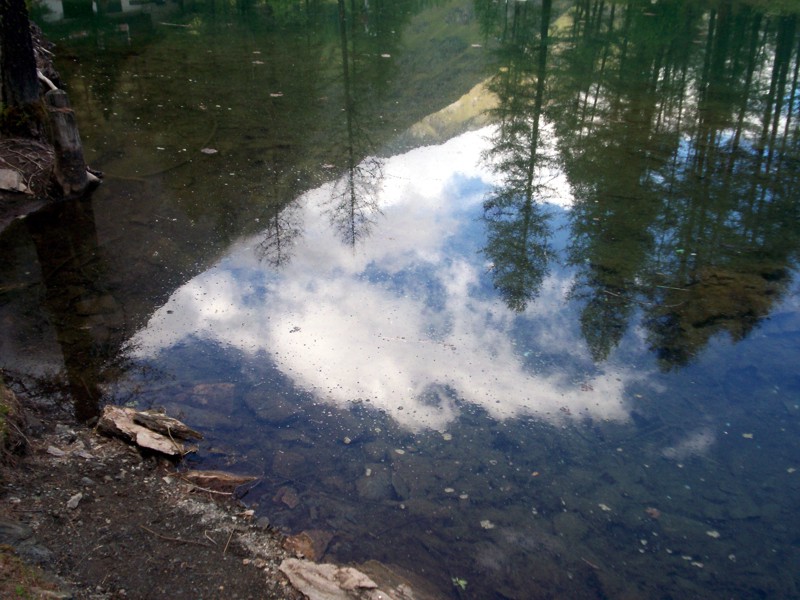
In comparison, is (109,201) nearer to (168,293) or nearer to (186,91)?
(168,293)

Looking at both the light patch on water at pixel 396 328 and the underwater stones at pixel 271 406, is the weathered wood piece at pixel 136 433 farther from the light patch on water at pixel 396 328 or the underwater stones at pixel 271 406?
the light patch on water at pixel 396 328

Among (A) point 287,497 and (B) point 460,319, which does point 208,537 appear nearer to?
(A) point 287,497

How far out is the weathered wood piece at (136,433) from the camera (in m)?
4.14

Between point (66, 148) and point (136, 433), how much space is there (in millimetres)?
4729

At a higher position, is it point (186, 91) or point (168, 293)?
point (186, 91)

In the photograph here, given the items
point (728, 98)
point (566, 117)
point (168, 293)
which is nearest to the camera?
point (168, 293)

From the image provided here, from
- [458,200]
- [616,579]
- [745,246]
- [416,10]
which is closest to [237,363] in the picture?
[616,579]

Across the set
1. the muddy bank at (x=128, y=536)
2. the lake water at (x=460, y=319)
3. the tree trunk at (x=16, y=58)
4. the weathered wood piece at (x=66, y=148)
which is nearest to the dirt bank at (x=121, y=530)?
the muddy bank at (x=128, y=536)

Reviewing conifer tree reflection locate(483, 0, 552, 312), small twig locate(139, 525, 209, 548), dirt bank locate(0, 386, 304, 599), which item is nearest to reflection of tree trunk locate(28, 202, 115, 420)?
dirt bank locate(0, 386, 304, 599)

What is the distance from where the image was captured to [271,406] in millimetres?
4777

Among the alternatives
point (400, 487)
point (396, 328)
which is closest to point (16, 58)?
point (396, 328)

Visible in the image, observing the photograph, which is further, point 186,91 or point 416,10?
point 416,10

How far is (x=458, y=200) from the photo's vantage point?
872 centimetres

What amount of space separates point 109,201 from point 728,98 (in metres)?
12.0
